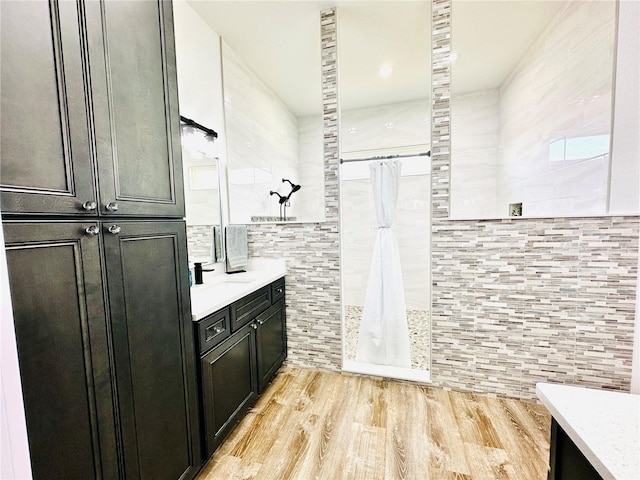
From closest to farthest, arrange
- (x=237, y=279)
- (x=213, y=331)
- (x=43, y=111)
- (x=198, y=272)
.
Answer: (x=43, y=111) < (x=213, y=331) < (x=198, y=272) < (x=237, y=279)

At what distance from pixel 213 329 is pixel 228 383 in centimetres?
37

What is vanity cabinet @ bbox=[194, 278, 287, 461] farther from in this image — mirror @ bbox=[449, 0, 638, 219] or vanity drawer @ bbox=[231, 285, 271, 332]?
mirror @ bbox=[449, 0, 638, 219]

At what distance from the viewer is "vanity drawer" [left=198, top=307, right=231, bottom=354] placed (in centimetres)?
139

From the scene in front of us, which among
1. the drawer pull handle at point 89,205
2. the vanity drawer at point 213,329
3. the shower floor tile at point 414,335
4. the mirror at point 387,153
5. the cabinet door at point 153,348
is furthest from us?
the shower floor tile at point 414,335

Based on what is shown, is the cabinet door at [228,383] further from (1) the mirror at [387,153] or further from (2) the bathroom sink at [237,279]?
(1) the mirror at [387,153]

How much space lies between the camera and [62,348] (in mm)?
793

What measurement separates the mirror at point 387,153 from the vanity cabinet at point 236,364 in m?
0.70

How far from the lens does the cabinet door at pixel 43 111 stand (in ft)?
2.20

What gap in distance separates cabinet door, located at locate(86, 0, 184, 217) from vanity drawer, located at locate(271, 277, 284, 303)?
110cm

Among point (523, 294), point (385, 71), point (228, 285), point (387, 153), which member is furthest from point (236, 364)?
point (387, 153)

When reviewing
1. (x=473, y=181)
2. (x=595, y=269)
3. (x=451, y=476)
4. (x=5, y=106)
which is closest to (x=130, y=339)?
(x=5, y=106)

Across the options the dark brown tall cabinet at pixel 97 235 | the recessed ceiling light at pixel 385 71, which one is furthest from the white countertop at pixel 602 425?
the recessed ceiling light at pixel 385 71

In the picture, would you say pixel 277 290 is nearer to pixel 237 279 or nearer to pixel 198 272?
pixel 237 279

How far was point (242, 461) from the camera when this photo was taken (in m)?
1.51
